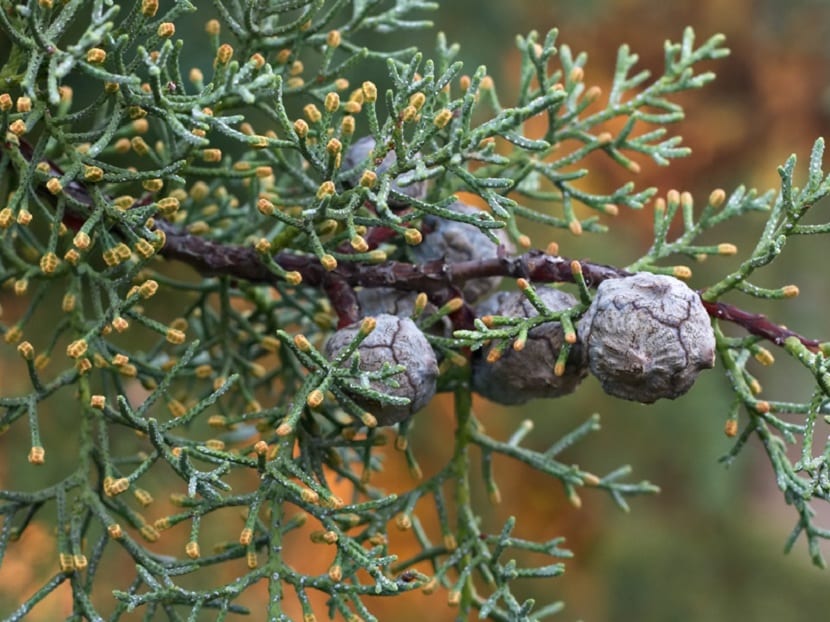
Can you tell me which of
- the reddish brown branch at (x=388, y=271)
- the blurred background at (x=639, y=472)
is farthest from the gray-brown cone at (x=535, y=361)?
the blurred background at (x=639, y=472)

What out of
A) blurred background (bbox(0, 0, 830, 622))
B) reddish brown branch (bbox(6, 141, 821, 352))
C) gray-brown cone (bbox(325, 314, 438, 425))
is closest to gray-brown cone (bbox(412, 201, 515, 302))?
reddish brown branch (bbox(6, 141, 821, 352))

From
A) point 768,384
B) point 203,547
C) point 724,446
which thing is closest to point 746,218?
point 724,446

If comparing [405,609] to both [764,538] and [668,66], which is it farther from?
[668,66]

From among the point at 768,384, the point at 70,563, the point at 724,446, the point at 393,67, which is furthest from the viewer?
the point at 768,384

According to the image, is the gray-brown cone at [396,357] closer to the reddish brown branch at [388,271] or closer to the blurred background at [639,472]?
the reddish brown branch at [388,271]

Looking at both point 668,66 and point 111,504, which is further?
point 668,66

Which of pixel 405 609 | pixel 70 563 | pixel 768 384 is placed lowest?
pixel 405 609

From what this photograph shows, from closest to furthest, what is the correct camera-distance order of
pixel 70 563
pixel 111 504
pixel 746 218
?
1. pixel 70 563
2. pixel 111 504
3. pixel 746 218
